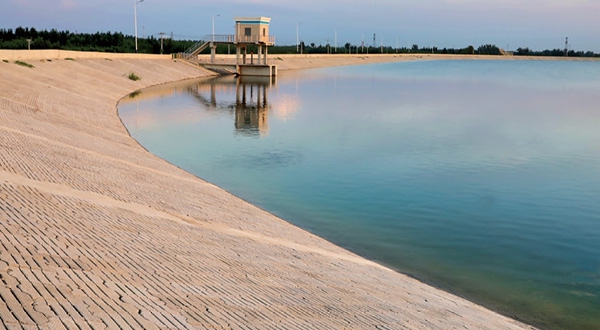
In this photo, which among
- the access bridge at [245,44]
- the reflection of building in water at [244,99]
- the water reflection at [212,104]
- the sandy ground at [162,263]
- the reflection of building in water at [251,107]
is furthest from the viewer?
the access bridge at [245,44]

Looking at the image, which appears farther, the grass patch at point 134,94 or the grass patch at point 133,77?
the grass patch at point 133,77

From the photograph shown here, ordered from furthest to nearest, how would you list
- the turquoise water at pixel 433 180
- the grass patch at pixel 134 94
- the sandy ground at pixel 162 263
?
the grass patch at pixel 134 94
the turquoise water at pixel 433 180
the sandy ground at pixel 162 263

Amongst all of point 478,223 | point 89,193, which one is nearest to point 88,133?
point 89,193

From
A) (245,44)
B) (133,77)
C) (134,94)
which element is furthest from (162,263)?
(245,44)

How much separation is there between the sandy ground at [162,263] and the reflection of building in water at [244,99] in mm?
19463

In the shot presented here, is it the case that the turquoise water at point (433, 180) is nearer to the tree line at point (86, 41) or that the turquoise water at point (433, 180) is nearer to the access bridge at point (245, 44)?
the access bridge at point (245, 44)

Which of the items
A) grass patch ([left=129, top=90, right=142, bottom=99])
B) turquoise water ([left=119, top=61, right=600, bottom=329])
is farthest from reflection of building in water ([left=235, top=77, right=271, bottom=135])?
grass patch ([left=129, top=90, right=142, bottom=99])

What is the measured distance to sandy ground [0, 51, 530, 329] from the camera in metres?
9.38

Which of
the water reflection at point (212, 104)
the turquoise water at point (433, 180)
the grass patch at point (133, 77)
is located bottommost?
the turquoise water at point (433, 180)

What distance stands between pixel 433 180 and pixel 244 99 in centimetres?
3813

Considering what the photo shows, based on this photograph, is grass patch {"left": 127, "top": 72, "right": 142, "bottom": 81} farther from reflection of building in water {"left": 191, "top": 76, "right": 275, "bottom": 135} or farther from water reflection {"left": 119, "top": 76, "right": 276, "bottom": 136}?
reflection of building in water {"left": 191, "top": 76, "right": 275, "bottom": 135}

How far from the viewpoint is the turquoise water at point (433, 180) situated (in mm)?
16969

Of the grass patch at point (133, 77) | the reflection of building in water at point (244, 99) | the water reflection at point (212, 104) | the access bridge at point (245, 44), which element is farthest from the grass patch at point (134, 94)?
the access bridge at point (245, 44)

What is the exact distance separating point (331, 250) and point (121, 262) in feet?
23.0
